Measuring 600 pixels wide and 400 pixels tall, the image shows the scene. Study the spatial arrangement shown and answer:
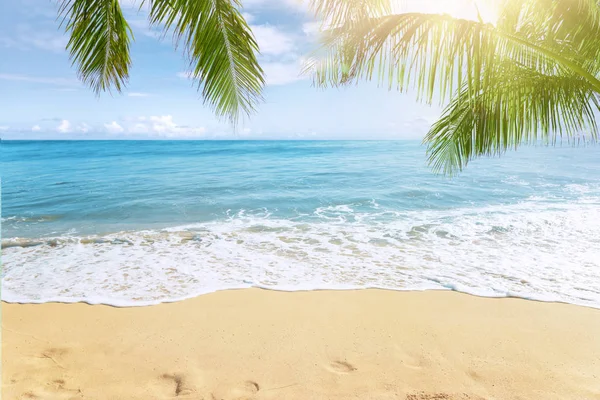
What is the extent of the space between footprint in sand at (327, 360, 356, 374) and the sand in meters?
0.01

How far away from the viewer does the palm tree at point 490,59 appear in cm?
300

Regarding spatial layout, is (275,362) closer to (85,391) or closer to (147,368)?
(147,368)

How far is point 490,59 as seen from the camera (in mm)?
2982

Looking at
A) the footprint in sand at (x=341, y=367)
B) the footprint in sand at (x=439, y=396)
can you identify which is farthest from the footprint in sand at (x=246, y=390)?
the footprint in sand at (x=439, y=396)

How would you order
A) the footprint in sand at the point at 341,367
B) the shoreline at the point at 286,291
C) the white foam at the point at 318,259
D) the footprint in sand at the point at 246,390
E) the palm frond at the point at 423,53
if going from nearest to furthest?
1. the palm frond at the point at 423,53
2. the footprint in sand at the point at 246,390
3. the footprint in sand at the point at 341,367
4. the shoreline at the point at 286,291
5. the white foam at the point at 318,259

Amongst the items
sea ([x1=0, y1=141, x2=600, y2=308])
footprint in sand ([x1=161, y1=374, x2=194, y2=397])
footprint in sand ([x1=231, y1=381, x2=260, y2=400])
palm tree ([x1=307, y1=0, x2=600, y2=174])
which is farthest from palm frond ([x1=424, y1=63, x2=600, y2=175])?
footprint in sand ([x1=161, y1=374, x2=194, y2=397])

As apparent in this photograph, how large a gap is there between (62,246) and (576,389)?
27.4 ft

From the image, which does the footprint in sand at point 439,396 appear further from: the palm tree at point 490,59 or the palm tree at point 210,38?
the palm tree at point 210,38

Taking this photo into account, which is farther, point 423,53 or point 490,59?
point 423,53

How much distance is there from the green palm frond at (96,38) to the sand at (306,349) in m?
2.69

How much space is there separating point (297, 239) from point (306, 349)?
14.2 ft

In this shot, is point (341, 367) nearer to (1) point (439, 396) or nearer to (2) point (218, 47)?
(1) point (439, 396)

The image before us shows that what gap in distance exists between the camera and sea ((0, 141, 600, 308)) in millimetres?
5492

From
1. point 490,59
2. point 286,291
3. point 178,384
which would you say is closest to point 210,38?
point 490,59
